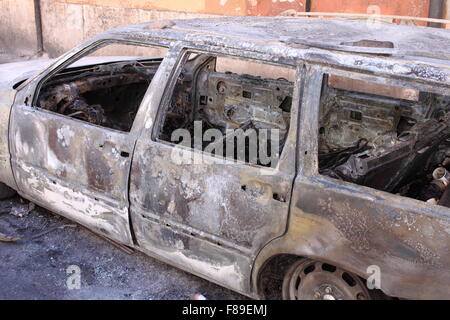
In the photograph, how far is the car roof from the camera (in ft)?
8.67

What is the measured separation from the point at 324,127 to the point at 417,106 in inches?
24.6

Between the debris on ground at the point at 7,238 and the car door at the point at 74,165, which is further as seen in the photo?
the debris on ground at the point at 7,238

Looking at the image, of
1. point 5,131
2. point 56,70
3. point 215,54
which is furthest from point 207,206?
point 5,131

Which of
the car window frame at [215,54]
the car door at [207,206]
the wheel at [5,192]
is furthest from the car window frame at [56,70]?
the wheel at [5,192]

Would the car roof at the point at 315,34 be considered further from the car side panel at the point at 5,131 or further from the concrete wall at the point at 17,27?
the concrete wall at the point at 17,27

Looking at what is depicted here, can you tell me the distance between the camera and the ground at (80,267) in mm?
3299

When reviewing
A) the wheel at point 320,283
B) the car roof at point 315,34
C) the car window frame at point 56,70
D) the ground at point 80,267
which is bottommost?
the ground at point 80,267

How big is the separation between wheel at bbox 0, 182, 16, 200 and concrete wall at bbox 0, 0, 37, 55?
19.3 feet

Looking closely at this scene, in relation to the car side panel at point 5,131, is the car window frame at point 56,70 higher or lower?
higher

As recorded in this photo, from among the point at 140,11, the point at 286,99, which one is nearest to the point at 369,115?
the point at 286,99

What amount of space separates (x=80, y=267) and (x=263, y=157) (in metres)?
1.50

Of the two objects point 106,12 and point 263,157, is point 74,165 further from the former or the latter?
point 106,12

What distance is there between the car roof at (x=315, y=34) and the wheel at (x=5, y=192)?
1859 millimetres

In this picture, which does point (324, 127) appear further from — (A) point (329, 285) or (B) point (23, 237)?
(B) point (23, 237)
